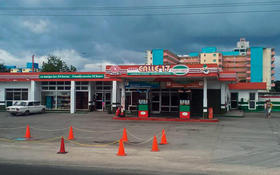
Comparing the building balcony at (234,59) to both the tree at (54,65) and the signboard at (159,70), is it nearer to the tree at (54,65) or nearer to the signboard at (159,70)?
the tree at (54,65)

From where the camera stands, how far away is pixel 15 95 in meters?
32.2

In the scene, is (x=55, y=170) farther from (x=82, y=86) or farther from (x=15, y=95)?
(x=15, y=95)

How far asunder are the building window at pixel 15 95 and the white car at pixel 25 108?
4.77m

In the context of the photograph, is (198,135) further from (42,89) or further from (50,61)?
(50,61)

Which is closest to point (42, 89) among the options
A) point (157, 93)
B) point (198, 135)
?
point (157, 93)

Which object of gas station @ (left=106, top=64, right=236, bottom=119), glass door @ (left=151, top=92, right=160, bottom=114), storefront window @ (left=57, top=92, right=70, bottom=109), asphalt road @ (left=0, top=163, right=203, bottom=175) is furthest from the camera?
storefront window @ (left=57, top=92, right=70, bottom=109)

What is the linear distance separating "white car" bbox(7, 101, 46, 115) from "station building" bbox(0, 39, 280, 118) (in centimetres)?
277

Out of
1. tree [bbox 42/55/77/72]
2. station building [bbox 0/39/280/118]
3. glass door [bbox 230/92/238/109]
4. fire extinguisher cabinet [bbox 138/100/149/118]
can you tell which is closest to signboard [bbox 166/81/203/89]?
station building [bbox 0/39/280/118]

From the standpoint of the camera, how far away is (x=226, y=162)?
912 cm

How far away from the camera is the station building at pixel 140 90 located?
22.2m

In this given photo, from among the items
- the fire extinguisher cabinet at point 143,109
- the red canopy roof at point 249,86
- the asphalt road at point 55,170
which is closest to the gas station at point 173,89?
the fire extinguisher cabinet at point 143,109

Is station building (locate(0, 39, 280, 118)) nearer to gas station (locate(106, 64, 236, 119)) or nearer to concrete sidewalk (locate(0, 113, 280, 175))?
gas station (locate(106, 64, 236, 119))

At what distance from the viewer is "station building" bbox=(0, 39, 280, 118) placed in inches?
875

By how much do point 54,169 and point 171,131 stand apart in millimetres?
9316
